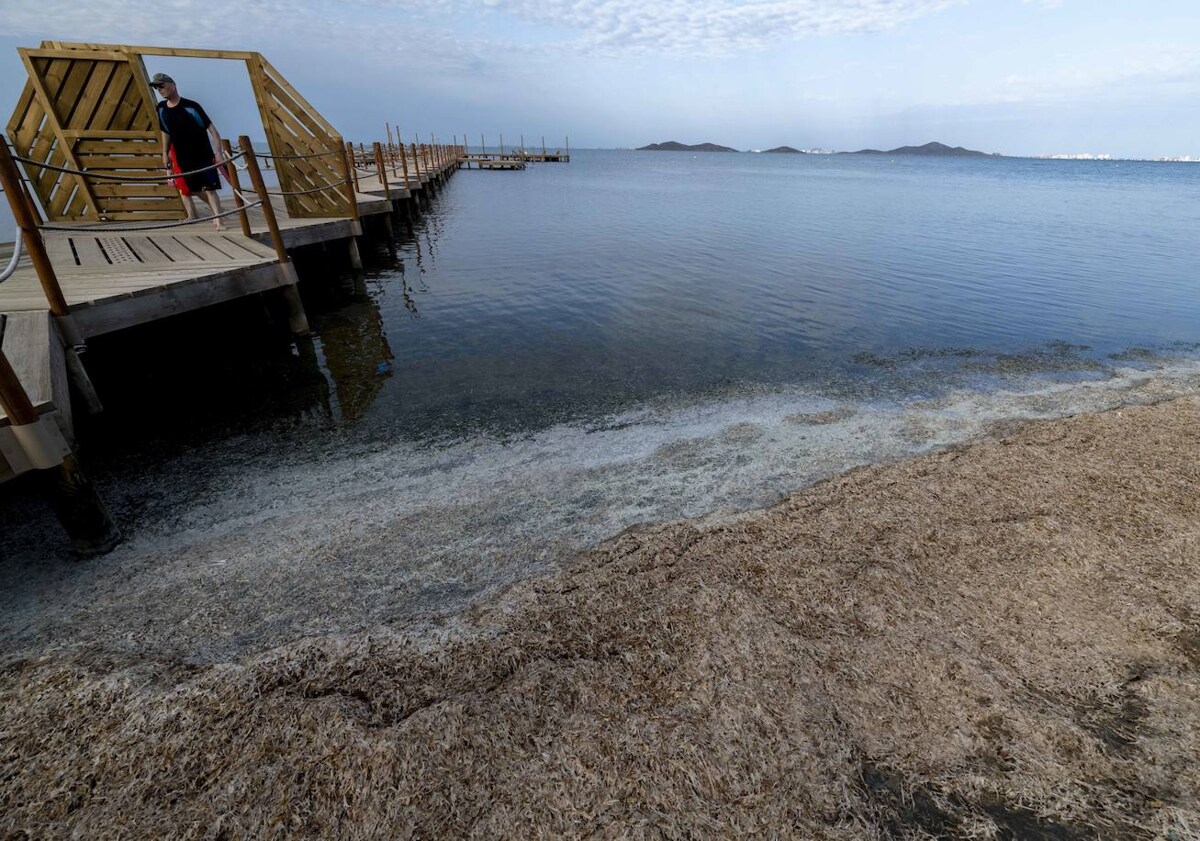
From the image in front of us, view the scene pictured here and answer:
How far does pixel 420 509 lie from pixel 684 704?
108 inches

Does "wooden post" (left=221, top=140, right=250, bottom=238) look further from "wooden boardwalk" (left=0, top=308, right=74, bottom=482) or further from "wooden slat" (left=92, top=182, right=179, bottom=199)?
"wooden boardwalk" (left=0, top=308, right=74, bottom=482)

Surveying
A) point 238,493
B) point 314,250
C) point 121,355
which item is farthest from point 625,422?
point 314,250

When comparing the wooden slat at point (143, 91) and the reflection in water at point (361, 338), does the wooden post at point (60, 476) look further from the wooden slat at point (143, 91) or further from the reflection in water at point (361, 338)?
the wooden slat at point (143, 91)

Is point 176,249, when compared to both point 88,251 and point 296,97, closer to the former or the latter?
point 88,251

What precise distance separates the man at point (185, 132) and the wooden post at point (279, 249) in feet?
3.99

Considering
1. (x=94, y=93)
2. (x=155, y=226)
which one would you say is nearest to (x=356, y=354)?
(x=155, y=226)

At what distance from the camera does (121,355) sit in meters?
6.77

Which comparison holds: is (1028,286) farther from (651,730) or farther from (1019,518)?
(651,730)

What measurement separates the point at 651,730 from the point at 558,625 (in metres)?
0.82

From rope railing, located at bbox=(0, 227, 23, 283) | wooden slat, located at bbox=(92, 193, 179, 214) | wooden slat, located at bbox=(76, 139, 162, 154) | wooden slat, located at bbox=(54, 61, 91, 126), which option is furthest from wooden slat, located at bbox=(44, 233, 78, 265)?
rope railing, located at bbox=(0, 227, 23, 283)

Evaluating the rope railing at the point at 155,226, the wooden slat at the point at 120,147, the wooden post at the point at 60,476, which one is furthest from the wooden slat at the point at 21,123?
the wooden post at the point at 60,476

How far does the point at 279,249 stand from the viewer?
293 inches

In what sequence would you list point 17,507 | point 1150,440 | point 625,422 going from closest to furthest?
point 17,507, point 1150,440, point 625,422

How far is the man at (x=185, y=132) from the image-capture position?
769 centimetres
